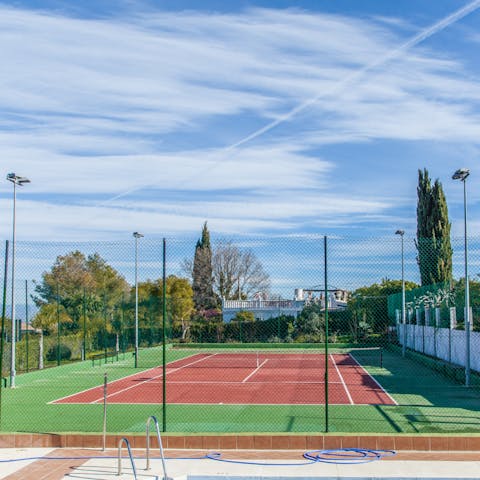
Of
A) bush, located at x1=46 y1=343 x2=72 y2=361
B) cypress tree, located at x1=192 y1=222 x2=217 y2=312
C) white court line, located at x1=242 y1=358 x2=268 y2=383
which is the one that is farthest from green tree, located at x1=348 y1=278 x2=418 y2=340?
bush, located at x1=46 y1=343 x2=72 y2=361

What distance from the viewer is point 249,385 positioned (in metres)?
23.5

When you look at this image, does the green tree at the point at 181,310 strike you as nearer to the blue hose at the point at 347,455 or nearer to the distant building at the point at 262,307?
the distant building at the point at 262,307

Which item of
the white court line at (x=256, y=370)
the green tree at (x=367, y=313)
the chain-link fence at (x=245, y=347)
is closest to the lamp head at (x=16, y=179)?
the chain-link fence at (x=245, y=347)

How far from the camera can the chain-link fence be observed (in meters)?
13.5

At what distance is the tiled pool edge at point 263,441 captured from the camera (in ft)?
36.0

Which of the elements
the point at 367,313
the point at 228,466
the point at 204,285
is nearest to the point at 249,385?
the point at 228,466

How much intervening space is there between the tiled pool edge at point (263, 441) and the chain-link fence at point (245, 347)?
0.86 meters

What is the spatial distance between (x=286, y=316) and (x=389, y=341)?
6085 millimetres

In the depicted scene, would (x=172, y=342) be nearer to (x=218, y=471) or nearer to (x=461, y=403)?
(x=461, y=403)

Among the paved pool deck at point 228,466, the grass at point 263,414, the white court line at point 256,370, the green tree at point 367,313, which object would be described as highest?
the green tree at point 367,313

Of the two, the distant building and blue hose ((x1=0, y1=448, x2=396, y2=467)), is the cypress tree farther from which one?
blue hose ((x1=0, y1=448, x2=396, y2=467))

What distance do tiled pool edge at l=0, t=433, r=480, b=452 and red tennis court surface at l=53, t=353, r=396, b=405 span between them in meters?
6.97

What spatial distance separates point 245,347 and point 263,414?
82.3ft

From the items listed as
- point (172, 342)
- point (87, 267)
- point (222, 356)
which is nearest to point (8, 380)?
point (222, 356)
